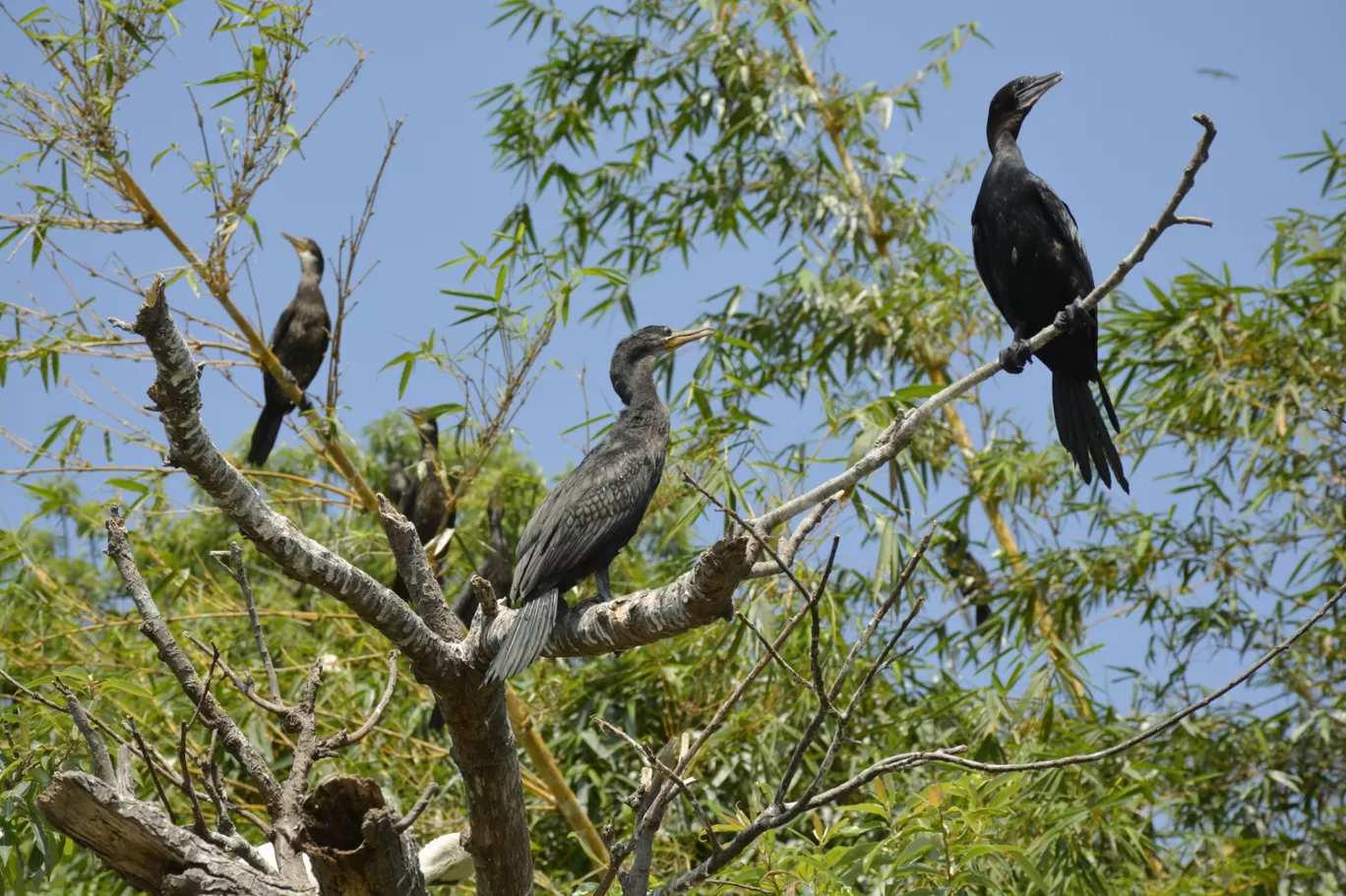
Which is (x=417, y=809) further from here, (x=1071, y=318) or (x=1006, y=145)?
(x=1006, y=145)

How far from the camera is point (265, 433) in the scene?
479cm

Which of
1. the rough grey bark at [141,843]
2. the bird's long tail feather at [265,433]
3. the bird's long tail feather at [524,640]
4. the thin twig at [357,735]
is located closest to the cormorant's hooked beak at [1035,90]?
the bird's long tail feather at [524,640]

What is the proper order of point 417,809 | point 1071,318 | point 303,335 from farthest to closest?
point 303,335 → point 1071,318 → point 417,809

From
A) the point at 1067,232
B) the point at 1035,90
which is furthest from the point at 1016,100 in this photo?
the point at 1067,232

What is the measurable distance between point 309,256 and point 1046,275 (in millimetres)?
3574

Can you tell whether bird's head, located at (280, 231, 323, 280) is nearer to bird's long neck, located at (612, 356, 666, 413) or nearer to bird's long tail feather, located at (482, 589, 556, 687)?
bird's long neck, located at (612, 356, 666, 413)

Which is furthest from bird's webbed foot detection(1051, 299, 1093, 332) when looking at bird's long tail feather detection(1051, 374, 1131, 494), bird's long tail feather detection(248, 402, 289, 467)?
bird's long tail feather detection(248, 402, 289, 467)

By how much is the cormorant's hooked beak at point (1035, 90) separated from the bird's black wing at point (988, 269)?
0.33 metres

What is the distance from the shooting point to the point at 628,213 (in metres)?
5.89

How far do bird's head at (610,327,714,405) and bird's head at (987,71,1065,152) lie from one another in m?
0.94

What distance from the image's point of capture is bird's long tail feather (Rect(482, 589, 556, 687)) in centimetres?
228

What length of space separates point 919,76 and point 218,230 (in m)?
3.34

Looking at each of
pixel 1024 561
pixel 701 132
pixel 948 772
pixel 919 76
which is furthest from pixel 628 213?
pixel 948 772

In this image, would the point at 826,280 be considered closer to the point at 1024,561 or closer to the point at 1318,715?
the point at 1024,561
